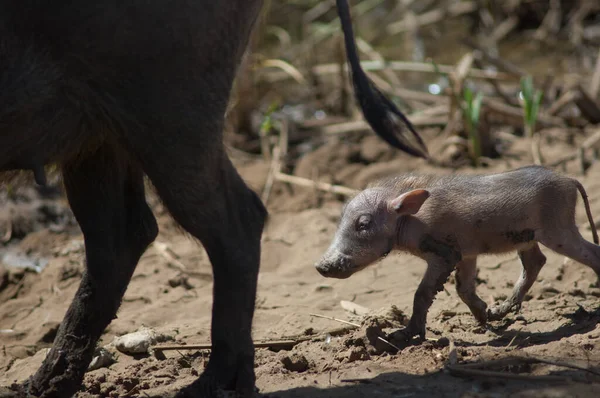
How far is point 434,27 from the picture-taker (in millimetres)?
12672

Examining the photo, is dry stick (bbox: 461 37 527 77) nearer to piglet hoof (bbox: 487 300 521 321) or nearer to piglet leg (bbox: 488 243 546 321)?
piglet leg (bbox: 488 243 546 321)

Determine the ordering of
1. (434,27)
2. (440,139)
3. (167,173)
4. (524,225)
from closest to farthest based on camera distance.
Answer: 1. (167,173)
2. (524,225)
3. (440,139)
4. (434,27)

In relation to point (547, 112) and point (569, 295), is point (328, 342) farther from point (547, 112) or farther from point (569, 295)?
point (547, 112)

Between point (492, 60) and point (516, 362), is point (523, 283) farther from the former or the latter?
point (492, 60)

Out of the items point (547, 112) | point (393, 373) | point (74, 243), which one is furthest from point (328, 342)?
point (547, 112)

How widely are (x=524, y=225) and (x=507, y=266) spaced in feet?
3.80

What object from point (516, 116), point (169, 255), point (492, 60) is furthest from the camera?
point (492, 60)

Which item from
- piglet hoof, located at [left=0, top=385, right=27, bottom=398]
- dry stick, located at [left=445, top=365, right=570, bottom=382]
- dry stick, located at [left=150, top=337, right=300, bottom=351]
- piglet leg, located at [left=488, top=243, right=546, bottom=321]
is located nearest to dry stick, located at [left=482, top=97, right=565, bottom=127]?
piglet leg, located at [left=488, top=243, right=546, bottom=321]

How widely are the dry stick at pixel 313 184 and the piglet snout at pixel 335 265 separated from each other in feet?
8.77

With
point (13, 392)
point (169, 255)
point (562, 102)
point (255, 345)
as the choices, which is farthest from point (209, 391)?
point (562, 102)

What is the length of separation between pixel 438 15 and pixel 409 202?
8.48 metres

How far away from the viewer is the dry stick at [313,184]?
272 inches

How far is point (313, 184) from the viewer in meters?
7.10

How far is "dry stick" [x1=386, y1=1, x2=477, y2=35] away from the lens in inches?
473
